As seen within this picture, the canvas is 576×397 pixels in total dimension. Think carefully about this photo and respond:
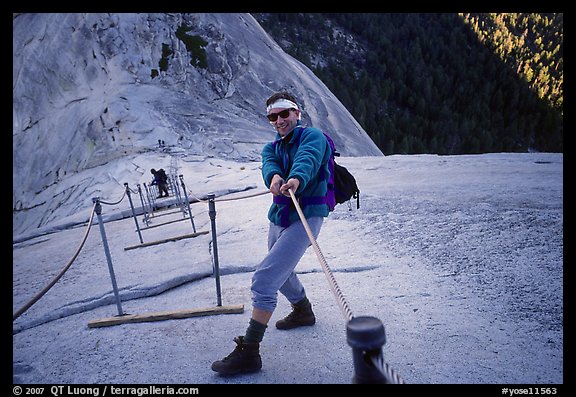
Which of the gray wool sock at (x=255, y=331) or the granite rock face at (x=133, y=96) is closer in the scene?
the gray wool sock at (x=255, y=331)

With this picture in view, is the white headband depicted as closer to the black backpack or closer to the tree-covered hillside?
the black backpack

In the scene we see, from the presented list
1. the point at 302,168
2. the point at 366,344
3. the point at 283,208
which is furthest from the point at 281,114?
the point at 366,344

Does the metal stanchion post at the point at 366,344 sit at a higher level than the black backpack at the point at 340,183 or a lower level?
lower

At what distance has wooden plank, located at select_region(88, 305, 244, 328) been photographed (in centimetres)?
356

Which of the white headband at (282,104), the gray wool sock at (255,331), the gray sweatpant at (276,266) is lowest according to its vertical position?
the gray wool sock at (255,331)

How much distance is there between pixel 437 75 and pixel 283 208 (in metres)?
93.6

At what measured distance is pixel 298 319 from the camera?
10.3 ft

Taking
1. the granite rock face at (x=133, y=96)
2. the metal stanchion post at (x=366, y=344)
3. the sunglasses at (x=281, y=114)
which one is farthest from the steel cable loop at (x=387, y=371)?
the granite rock face at (x=133, y=96)

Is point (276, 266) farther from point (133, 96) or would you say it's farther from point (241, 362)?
point (133, 96)

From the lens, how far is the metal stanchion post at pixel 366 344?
3.83 ft

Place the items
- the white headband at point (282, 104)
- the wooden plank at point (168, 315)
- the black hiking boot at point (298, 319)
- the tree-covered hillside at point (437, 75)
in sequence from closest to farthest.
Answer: the white headband at point (282, 104) < the black hiking boot at point (298, 319) < the wooden plank at point (168, 315) < the tree-covered hillside at point (437, 75)

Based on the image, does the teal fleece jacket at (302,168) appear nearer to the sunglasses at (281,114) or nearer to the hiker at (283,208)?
the hiker at (283,208)

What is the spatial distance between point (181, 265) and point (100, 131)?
18.6m
